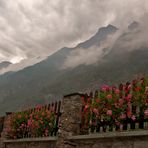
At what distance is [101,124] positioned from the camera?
24.1 ft

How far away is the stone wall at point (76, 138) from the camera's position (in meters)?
6.08

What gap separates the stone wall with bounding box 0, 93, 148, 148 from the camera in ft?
20.0

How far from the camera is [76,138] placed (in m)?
7.72

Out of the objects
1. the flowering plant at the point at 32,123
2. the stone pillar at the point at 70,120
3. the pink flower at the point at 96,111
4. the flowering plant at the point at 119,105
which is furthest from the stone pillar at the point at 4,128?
the pink flower at the point at 96,111

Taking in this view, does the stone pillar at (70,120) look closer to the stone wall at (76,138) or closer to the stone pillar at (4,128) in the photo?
the stone wall at (76,138)

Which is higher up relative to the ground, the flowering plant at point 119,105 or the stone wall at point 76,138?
the flowering plant at point 119,105

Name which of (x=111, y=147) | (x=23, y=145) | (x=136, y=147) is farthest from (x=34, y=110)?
(x=136, y=147)

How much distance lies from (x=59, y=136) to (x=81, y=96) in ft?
4.47

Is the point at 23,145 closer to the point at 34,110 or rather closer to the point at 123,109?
the point at 34,110

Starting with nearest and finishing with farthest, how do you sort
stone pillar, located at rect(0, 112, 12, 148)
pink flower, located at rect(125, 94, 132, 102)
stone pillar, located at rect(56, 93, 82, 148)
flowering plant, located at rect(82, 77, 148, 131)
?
flowering plant, located at rect(82, 77, 148, 131) < pink flower, located at rect(125, 94, 132, 102) < stone pillar, located at rect(56, 93, 82, 148) < stone pillar, located at rect(0, 112, 12, 148)

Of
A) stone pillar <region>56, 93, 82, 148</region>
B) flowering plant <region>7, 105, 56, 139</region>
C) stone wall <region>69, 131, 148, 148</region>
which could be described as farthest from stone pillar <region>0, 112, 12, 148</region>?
stone wall <region>69, 131, 148, 148</region>

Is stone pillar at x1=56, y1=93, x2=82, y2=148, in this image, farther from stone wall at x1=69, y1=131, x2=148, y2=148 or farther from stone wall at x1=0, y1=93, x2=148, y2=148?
stone wall at x1=69, y1=131, x2=148, y2=148

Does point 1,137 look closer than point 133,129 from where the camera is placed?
No

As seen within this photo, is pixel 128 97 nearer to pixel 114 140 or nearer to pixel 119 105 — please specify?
pixel 119 105
